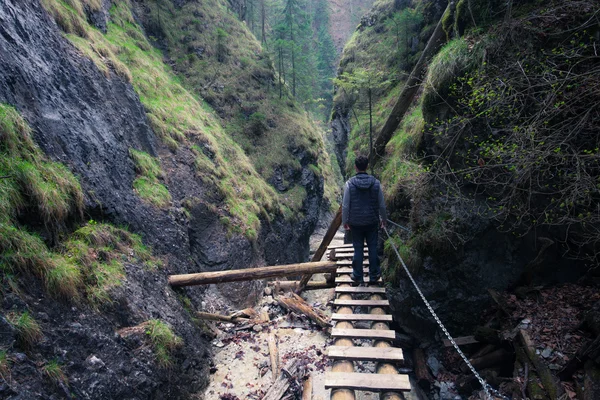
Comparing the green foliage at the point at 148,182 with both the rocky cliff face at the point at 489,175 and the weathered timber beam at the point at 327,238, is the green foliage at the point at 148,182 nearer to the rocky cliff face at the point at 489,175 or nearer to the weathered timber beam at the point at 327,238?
the weathered timber beam at the point at 327,238

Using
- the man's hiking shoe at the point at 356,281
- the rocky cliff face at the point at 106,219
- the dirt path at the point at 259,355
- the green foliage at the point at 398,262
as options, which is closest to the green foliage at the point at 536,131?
the green foliage at the point at 398,262

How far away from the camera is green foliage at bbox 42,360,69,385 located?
3939 mm

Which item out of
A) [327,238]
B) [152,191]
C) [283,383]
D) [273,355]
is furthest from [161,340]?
[327,238]

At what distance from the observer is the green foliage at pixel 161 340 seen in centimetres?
574

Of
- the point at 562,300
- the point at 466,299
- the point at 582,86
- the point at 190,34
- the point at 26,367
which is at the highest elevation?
the point at 190,34

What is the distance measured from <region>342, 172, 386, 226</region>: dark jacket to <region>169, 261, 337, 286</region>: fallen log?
2182 mm

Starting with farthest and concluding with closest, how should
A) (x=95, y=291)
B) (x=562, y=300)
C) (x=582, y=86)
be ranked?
(x=562, y=300) → (x=95, y=291) → (x=582, y=86)

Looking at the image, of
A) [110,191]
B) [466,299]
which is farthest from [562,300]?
[110,191]

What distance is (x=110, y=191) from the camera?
722 cm

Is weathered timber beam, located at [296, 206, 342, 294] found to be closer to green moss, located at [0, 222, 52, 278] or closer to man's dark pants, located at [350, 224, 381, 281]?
man's dark pants, located at [350, 224, 381, 281]

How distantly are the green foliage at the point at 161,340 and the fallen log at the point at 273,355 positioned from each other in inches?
113

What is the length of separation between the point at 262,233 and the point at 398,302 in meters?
8.70

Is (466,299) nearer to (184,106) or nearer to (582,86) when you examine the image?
(582,86)

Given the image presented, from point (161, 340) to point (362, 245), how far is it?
4.44 meters
